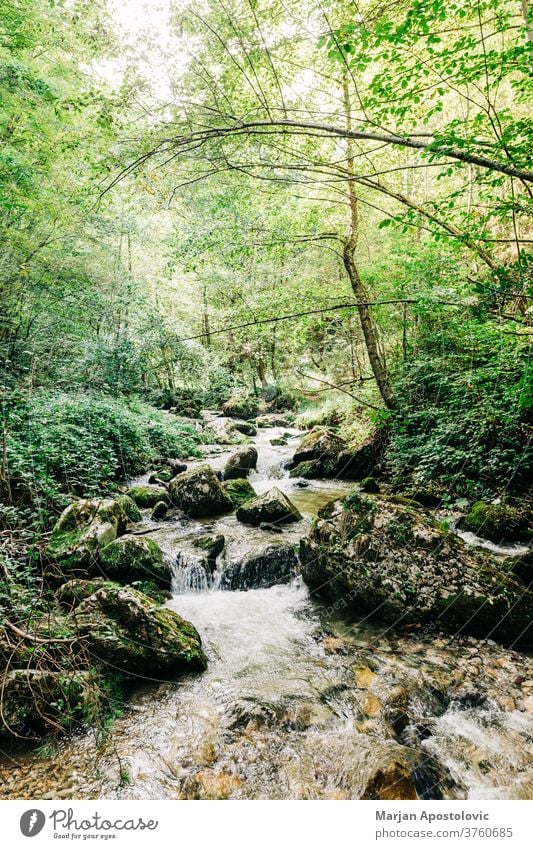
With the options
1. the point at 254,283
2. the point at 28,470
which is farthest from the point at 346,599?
the point at 254,283

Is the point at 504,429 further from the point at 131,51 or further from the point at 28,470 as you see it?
the point at 28,470

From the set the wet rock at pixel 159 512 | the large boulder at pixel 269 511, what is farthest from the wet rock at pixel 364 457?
the wet rock at pixel 159 512

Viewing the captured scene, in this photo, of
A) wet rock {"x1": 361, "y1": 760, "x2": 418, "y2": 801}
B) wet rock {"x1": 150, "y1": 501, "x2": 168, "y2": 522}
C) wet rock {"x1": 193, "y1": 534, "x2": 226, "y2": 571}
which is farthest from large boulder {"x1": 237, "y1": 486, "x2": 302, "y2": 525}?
wet rock {"x1": 361, "y1": 760, "x2": 418, "y2": 801}

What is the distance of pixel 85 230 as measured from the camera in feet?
31.4

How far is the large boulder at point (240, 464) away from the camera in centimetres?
979

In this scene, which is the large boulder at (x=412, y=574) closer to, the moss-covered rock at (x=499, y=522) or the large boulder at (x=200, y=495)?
the moss-covered rock at (x=499, y=522)

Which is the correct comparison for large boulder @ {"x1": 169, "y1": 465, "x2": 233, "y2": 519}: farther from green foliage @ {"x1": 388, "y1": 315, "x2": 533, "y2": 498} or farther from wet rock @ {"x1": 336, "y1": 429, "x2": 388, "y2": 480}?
green foliage @ {"x1": 388, "y1": 315, "x2": 533, "y2": 498}

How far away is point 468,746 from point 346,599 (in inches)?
73.3

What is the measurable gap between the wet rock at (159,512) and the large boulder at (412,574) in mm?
3671

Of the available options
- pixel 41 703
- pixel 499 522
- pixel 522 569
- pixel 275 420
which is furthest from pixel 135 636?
pixel 275 420

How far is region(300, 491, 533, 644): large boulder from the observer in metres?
3.68

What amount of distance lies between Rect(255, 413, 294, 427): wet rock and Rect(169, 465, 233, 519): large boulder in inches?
355

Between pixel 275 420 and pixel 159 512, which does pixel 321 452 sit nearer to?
pixel 159 512

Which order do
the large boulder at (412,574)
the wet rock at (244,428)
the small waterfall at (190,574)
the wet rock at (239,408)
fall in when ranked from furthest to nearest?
the wet rock at (239,408), the wet rock at (244,428), the small waterfall at (190,574), the large boulder at (412,574)
